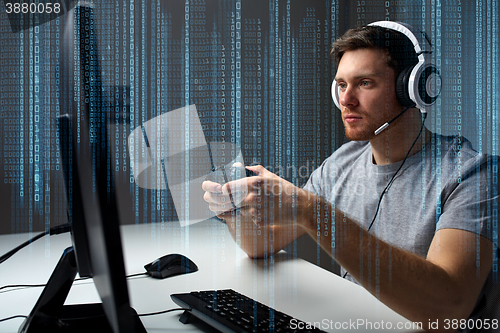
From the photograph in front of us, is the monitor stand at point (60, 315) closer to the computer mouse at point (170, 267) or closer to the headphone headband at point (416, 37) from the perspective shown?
the computer mouse at point (170, 267)

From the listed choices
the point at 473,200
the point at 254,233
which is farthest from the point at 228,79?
the point at 473,200

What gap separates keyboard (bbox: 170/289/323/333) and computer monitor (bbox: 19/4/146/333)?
0.08 meters

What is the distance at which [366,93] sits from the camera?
0.89 meters

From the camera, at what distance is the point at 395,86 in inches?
33.7

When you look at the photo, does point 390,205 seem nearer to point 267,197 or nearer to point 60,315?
point 267,197

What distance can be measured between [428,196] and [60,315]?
2.41 ft

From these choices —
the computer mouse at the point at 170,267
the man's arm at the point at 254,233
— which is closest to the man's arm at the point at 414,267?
the man's arm at the point at 254,233

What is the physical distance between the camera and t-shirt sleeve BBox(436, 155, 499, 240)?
25.5 inches

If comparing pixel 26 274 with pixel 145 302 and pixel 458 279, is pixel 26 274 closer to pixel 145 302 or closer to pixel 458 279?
pixel 145 302

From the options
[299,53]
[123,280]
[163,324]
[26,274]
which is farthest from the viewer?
[299,53]

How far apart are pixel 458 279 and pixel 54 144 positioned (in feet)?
3.91

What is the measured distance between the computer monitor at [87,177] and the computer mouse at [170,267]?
0.85 ft

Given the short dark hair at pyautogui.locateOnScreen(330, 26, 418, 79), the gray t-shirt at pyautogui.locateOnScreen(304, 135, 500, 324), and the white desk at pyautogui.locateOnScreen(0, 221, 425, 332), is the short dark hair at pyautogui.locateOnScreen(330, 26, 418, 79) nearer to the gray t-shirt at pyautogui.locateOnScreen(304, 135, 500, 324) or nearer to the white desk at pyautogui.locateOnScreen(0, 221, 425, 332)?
the gray t-shirt at pyautogui.locateOnScreen(304, 135, 500, 324)

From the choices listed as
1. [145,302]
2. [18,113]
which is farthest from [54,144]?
[145,302]
